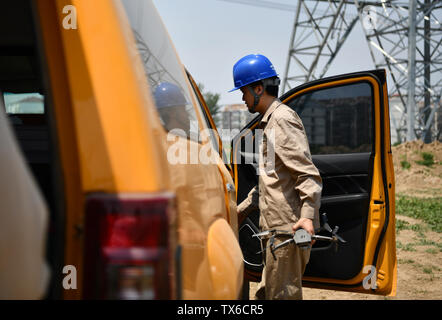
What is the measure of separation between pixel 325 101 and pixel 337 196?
749 millimetres

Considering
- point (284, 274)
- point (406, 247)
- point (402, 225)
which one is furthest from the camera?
point (402, 225)

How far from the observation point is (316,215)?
2.30 m

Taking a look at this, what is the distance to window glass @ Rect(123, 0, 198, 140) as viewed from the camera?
1294 millimetres

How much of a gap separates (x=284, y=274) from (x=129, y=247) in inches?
61.0

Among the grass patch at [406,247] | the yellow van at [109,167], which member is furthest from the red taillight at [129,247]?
the grass patch at [406,247]

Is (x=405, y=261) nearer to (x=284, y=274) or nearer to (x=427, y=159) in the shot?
(x=284, y=274)

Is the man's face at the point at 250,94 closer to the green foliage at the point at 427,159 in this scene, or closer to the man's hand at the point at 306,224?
the man's hand at the point at 306,224

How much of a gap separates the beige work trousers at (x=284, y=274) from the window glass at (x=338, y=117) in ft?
3.58

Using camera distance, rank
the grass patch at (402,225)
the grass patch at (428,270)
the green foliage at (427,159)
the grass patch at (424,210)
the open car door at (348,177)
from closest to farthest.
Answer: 1. the open car door at (348,177)
2. the grass patch at (428,270)
3. the grass patch at (402,225)
4. the grass patch at (424,210)
5. the green foliage at (427,159)

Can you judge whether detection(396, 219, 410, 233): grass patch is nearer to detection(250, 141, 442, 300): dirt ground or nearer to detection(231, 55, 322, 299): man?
detection(250, 141, 442, 300): dirt ground

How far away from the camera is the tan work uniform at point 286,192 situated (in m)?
2.28

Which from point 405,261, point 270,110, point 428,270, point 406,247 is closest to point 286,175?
point 270,110

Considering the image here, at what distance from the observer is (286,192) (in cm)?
237
